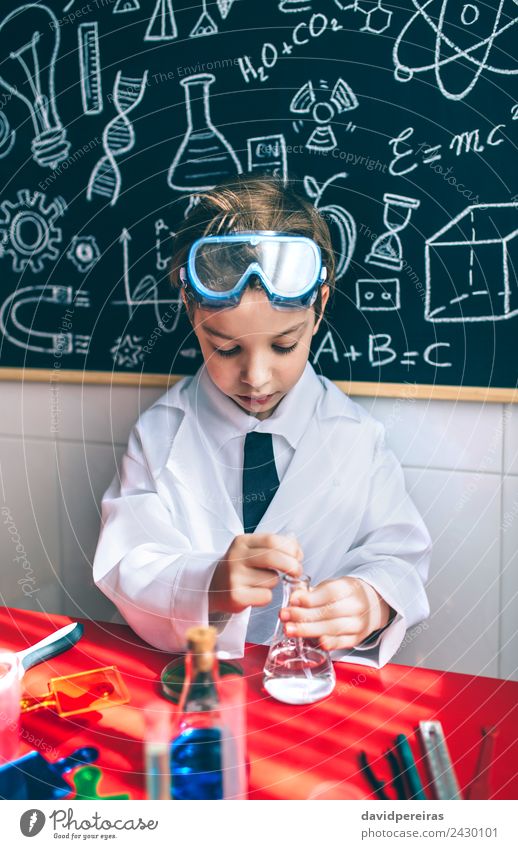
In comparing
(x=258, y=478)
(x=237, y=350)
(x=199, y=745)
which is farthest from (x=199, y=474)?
(x=199, y=745)

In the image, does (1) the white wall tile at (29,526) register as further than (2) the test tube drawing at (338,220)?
Yes

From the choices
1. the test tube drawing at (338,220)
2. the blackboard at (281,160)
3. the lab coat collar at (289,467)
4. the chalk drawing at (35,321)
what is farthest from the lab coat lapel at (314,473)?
the chalk drawing at (35,321)

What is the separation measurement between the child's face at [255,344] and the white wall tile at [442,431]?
206 millimetres

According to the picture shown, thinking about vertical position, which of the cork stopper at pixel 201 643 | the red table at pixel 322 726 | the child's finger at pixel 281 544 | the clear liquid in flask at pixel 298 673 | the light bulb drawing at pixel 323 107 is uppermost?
the light bulb drawing at pixel 323 107

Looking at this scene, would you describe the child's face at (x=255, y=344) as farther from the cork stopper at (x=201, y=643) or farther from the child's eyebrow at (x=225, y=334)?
the cork stopper at (x=201, y=643)

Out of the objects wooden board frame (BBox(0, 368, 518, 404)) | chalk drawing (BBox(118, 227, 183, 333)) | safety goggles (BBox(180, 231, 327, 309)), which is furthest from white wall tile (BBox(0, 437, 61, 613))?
safety goggles (BBox(180, 231, 327, 309))

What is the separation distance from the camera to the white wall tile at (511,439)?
2.97 feet

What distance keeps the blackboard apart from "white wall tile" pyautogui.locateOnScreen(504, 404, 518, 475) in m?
0.03

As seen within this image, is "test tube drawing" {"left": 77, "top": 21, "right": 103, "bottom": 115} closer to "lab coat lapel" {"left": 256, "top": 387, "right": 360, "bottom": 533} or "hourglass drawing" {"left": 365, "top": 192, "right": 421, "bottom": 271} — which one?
"hourglass drawing" {"left": 365, "top": 192, "right": 421, "bottom": 271}

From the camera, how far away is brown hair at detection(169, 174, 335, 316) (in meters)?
0.80

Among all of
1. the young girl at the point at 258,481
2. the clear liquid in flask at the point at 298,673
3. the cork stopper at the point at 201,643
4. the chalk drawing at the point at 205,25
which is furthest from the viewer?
the chalk drawing at the point at 205,25

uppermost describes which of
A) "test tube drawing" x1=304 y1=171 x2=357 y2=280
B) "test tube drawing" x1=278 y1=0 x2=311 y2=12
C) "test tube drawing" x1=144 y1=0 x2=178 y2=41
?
"test tube drawing" x1=144 y1=0 x2=178 y2=41

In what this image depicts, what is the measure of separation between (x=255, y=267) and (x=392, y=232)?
0.85 ft

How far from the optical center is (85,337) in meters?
1.09
